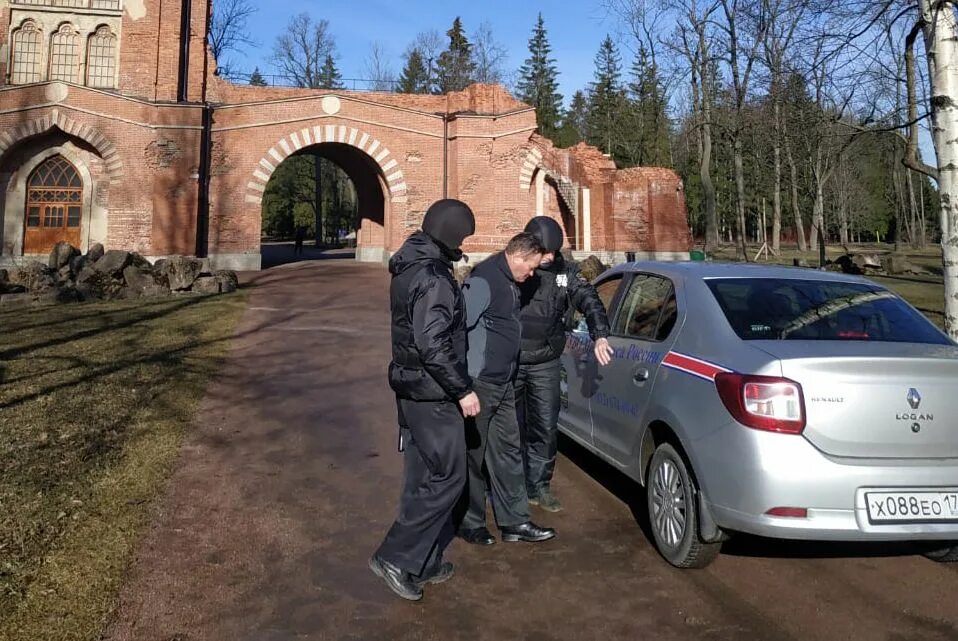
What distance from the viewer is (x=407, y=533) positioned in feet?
11.7

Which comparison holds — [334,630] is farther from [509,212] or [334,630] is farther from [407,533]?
[509,212]

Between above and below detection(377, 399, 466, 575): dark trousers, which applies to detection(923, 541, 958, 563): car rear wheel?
below

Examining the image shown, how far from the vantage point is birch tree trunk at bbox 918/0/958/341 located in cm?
760

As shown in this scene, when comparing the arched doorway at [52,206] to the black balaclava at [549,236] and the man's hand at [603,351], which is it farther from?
the man's hand at [603,351]

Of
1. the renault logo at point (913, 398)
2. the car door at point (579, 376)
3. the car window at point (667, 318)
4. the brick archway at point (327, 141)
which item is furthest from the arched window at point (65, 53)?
the renault logo at point (913, 398)

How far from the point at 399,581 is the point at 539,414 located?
1630 mm

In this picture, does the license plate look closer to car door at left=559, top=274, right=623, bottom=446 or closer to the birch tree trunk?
car door at left=559, top=274, right=623, bottom=446

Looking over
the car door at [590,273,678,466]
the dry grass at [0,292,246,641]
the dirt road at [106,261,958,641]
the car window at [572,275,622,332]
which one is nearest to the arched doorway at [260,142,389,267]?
the dry grass at [0,292,246,641]

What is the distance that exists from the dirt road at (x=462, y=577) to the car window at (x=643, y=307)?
1.26 meters

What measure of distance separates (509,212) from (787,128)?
49.8 ft

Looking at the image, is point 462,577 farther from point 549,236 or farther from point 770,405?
point 549,236

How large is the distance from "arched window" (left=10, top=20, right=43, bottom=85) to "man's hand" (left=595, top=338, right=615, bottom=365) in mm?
27488

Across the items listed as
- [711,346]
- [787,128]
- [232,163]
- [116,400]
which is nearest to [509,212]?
[232,163]

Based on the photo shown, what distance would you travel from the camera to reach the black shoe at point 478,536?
4.30 metres
